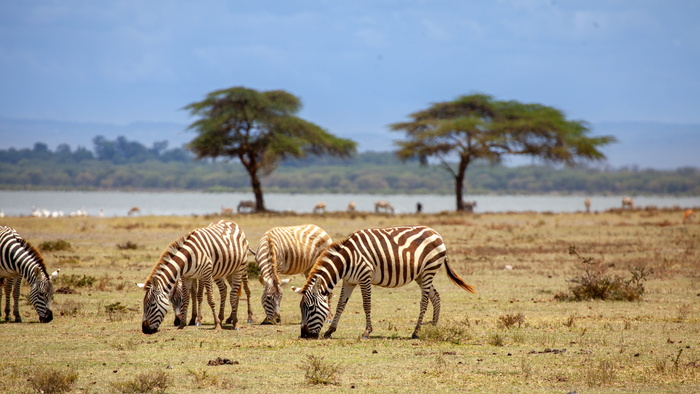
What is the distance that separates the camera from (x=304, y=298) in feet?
40.1

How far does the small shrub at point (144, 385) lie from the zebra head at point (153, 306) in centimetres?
291

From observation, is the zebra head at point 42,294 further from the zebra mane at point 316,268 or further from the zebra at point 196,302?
the zebra mane at point 316,268

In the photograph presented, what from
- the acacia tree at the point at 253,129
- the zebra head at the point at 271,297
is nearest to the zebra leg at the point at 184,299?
the zebra head at the point at 271,297

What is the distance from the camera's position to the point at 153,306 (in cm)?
1242

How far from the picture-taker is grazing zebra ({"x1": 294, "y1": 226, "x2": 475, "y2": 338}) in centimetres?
1233

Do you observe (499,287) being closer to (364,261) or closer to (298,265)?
(298,265)

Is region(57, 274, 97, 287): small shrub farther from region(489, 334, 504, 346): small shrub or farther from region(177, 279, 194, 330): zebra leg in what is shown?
region(489, 334, 504, 346): small shrub

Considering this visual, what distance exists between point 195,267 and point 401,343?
3517 mm

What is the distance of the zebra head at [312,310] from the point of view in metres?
12.2

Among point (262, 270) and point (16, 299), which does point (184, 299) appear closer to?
point (262, 270)

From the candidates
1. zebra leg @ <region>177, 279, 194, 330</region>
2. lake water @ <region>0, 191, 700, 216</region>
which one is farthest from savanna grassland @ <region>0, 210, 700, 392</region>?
lake water @ <region>0, 191, 700, 216</region>

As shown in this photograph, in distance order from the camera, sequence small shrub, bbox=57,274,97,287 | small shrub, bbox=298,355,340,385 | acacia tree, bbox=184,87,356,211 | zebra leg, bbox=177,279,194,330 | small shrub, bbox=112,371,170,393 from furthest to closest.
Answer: acacia tree, bbox=184,87,356,211
small shrub, bbox=57,274,97,287
zebra leg, bbox=177,279,194,330
small shrub, bbox=298,355,340,385
small shrub, bbox=112,371,170,393

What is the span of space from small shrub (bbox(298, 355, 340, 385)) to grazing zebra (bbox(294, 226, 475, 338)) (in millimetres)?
2068

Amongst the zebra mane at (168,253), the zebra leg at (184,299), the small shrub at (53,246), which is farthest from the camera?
the small shrub at (53,246)
